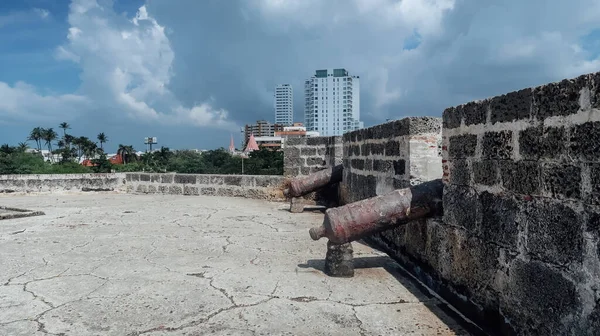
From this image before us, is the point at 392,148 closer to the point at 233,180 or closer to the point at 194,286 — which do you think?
the point at 194,286

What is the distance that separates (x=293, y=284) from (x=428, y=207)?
1231 millimetres

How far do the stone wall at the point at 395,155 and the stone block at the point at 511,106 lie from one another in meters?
1.52

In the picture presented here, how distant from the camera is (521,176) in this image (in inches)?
95.9

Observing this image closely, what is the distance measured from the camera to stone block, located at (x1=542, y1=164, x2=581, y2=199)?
6.59ft

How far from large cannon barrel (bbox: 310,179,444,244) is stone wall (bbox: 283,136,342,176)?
5.68 meters

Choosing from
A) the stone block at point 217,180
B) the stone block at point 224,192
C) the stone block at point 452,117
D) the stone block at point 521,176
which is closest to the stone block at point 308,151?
the stone block at point 224,192

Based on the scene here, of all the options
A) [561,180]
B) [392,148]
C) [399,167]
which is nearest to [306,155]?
[392,148]

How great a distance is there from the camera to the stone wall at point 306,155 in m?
9.48

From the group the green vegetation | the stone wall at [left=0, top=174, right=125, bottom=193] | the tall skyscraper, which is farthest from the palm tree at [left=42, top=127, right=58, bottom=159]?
the stone wall at [left=0, top=174, right=125, bottom=193]

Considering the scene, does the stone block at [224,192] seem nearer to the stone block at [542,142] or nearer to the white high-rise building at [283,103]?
the stone block at [542,142]

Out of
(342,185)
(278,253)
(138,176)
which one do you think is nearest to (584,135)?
(278,253)

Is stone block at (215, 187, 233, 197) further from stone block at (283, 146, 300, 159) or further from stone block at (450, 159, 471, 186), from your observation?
stone block at (450, 159, 471, 186)

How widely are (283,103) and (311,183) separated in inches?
4786

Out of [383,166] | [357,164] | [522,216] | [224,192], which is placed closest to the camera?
[522,216]
